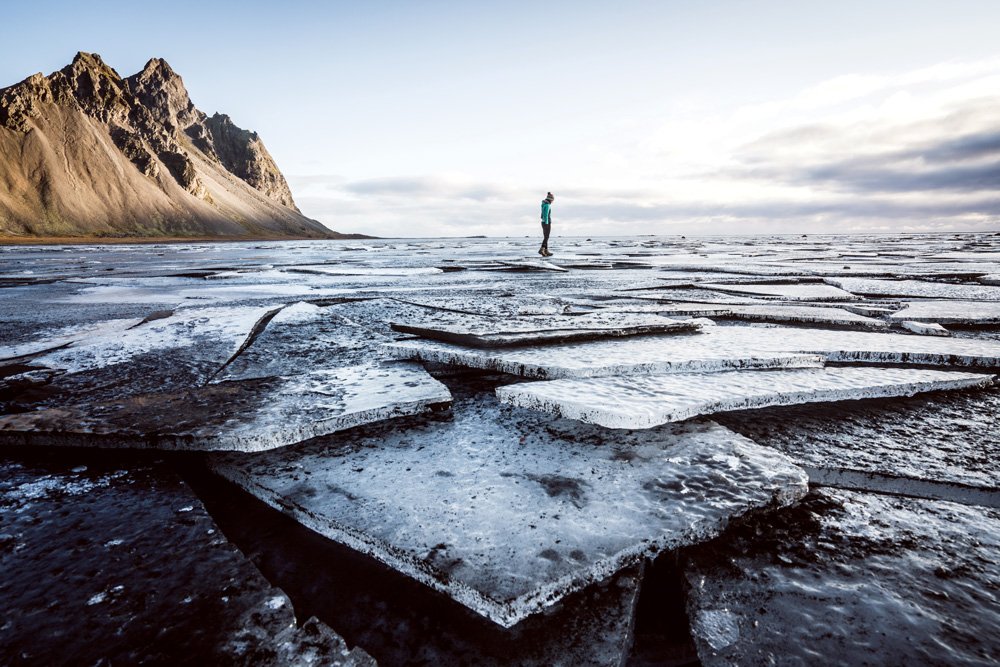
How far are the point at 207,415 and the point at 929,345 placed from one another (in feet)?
6.39

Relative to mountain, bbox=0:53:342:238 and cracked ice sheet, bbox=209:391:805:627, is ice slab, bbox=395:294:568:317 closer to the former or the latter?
cracked ice sheet, bbox=209:391:805:627

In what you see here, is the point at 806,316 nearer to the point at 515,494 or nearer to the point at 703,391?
the point at 703,391

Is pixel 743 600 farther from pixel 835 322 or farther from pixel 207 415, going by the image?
pixel 835 322

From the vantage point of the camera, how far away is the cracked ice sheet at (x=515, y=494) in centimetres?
59

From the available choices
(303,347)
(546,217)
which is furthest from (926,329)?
(546,217)

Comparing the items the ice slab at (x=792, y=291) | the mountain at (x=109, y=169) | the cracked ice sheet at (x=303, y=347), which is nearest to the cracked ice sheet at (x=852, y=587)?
the cracked ice sheet at (x=303, y=347)

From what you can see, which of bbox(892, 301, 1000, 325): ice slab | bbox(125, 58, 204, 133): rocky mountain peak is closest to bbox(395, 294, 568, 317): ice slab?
bbox(892, 301, 1000, 325): ice slab

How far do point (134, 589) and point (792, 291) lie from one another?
3512 mm

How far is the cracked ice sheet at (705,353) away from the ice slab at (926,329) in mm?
238

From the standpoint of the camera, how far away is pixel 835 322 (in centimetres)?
206

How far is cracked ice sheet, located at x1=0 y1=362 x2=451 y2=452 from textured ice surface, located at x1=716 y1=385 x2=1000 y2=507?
671 millimetres

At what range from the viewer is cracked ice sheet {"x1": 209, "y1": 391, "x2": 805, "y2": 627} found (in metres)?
0.59

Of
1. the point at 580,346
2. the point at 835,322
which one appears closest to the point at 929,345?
the point at 835,322

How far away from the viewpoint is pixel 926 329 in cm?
195
